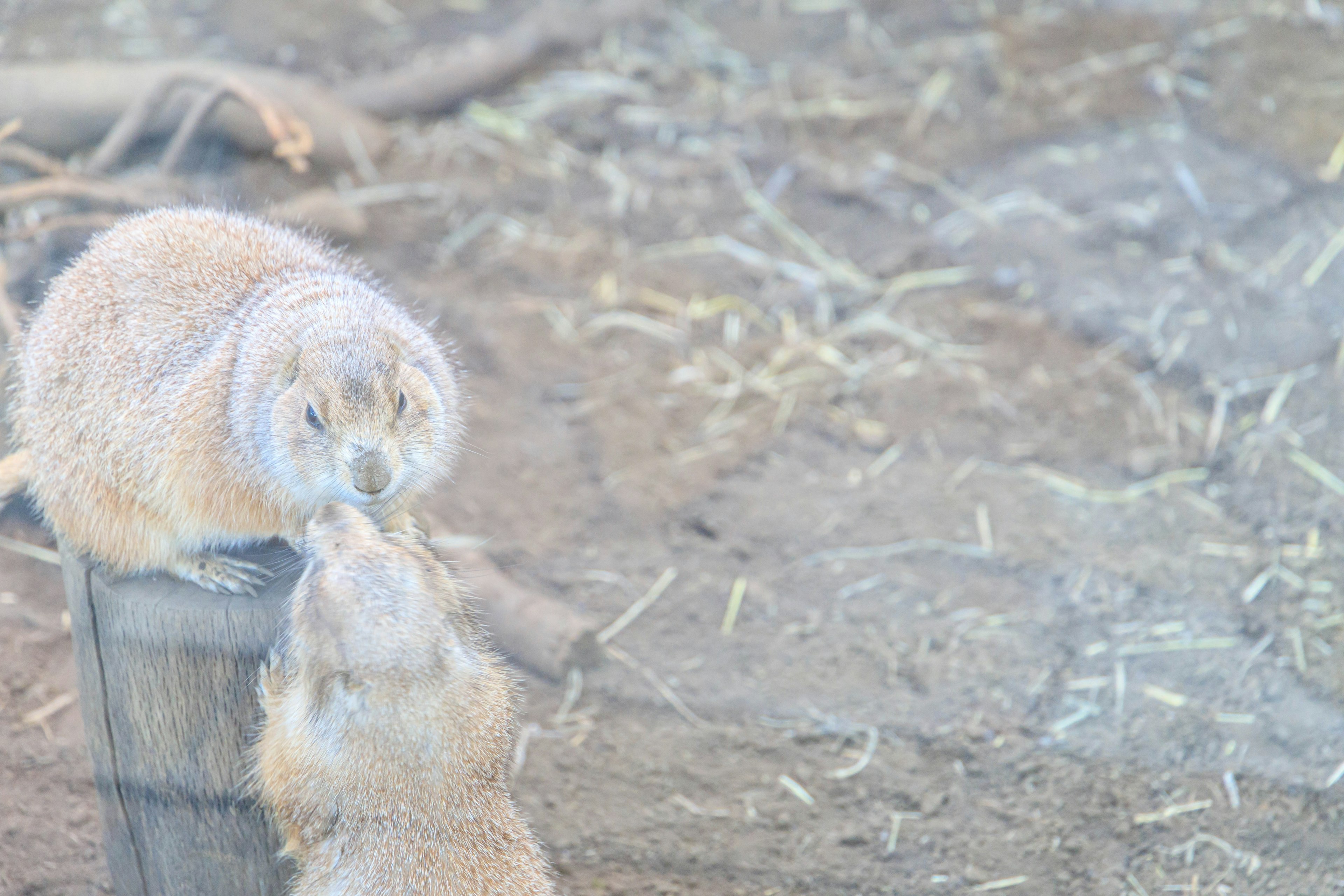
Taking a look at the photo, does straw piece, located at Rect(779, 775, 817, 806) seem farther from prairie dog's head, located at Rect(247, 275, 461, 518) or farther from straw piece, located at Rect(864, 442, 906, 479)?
straw piece, located at Rect(864, 442, 906, 479)

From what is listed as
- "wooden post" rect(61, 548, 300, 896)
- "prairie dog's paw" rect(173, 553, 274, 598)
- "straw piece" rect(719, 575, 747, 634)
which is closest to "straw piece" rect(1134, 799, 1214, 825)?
"straw piece" rect(719, 575, 747, 634)

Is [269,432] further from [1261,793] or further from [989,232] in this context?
[989,232]

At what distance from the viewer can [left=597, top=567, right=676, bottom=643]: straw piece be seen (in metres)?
4.15

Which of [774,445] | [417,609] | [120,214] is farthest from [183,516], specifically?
[774,445]

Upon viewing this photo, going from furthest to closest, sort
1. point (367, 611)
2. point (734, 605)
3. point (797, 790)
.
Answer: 1. point (734, 605)
2. point (797, 790)
3. point (367, 611)

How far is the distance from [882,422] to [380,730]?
335 centimetres

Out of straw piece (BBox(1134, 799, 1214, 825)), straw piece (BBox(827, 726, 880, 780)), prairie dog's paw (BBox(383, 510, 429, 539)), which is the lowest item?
straw piece (BBox(827, 726, 880, 780))

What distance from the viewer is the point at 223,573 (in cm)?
254

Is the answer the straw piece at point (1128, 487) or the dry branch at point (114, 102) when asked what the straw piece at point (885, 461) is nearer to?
the straw piece at point (1128, 487)

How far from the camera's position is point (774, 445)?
503 centimetres

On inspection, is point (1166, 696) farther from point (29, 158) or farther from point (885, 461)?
point (29, 158)

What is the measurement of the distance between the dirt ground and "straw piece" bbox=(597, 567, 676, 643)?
0.22 feet

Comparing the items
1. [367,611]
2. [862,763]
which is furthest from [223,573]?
[862,763]

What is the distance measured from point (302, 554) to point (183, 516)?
46cm
